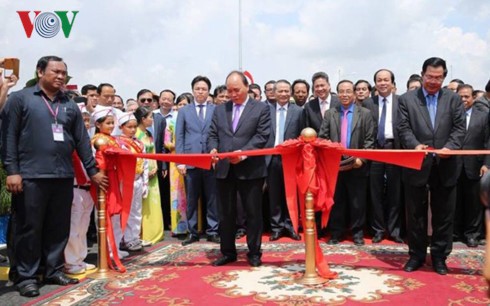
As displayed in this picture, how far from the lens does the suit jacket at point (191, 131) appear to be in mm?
5348

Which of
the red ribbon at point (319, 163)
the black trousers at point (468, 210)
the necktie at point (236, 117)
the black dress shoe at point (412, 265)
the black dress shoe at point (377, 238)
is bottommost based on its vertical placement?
the black dress shoe at point (377, 238)

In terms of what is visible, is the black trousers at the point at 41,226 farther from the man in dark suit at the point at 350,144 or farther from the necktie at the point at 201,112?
the man in dark suit at the point at 350,144

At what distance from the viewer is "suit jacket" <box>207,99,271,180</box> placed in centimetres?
412

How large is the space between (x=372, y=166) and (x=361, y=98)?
42.1 inches

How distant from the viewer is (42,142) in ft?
11.7

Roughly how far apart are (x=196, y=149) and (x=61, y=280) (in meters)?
2.11

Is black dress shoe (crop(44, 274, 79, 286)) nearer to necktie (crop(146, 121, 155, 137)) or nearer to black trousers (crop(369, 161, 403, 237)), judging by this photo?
necktie (crop(146, 121, 155, 137))

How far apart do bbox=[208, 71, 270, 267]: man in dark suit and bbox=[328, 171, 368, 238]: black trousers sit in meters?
1.28

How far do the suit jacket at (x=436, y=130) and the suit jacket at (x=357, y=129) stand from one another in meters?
1.00

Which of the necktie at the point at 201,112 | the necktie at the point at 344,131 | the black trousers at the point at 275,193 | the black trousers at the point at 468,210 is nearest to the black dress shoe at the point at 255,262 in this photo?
the black trousers at the point at 275,193

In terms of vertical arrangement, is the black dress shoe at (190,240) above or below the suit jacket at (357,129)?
below

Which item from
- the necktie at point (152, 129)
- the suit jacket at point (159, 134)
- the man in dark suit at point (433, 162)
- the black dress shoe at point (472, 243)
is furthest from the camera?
the suit jacket at point (159, 134)

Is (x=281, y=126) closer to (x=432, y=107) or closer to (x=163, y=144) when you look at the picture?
(x=163, y=144)

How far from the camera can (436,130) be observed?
384 cm
